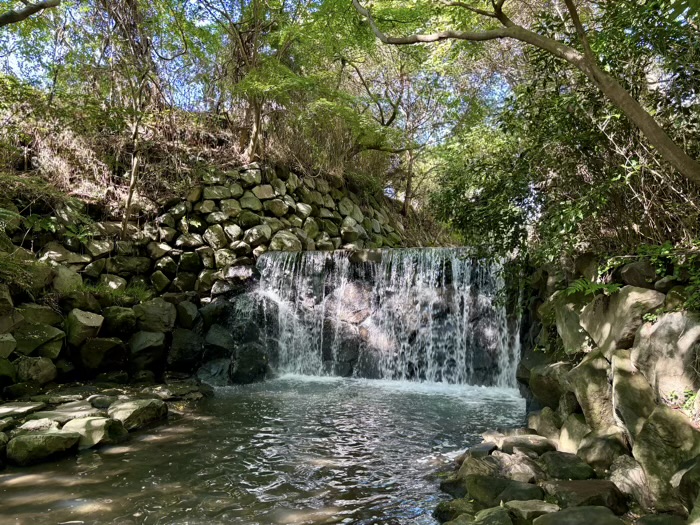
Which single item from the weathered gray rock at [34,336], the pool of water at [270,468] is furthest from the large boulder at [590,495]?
the weathered gray rock at [34,336]

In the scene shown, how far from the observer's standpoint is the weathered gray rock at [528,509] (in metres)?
2.95

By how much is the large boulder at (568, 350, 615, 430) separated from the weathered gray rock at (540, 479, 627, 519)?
74cm

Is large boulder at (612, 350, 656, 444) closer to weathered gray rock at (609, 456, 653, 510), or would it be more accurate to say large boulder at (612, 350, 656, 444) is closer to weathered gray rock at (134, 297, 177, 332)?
weathered gray rock at (609, 456, 653, 510)

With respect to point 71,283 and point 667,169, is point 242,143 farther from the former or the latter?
point 667,169

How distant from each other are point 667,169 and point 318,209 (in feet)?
28.6

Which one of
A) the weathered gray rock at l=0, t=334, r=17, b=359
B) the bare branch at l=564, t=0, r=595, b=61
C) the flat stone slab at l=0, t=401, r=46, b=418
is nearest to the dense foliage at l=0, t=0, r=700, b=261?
the bare branch at l=564, t=0, r=595, b=61


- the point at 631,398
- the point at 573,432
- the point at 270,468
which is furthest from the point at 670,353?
the point at 270,468

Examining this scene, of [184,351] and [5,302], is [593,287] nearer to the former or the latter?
[184,351]

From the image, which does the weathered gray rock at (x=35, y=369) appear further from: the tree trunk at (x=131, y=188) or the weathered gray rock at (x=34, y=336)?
the tree trunk at (x=131, y=188)

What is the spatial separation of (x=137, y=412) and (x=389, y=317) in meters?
4.57

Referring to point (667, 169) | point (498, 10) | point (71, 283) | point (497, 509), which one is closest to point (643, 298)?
point (667, 169)

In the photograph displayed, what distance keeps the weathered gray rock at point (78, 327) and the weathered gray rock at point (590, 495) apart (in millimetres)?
6738

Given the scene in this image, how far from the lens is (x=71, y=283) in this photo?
26.5 ft

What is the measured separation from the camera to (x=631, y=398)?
349cm
